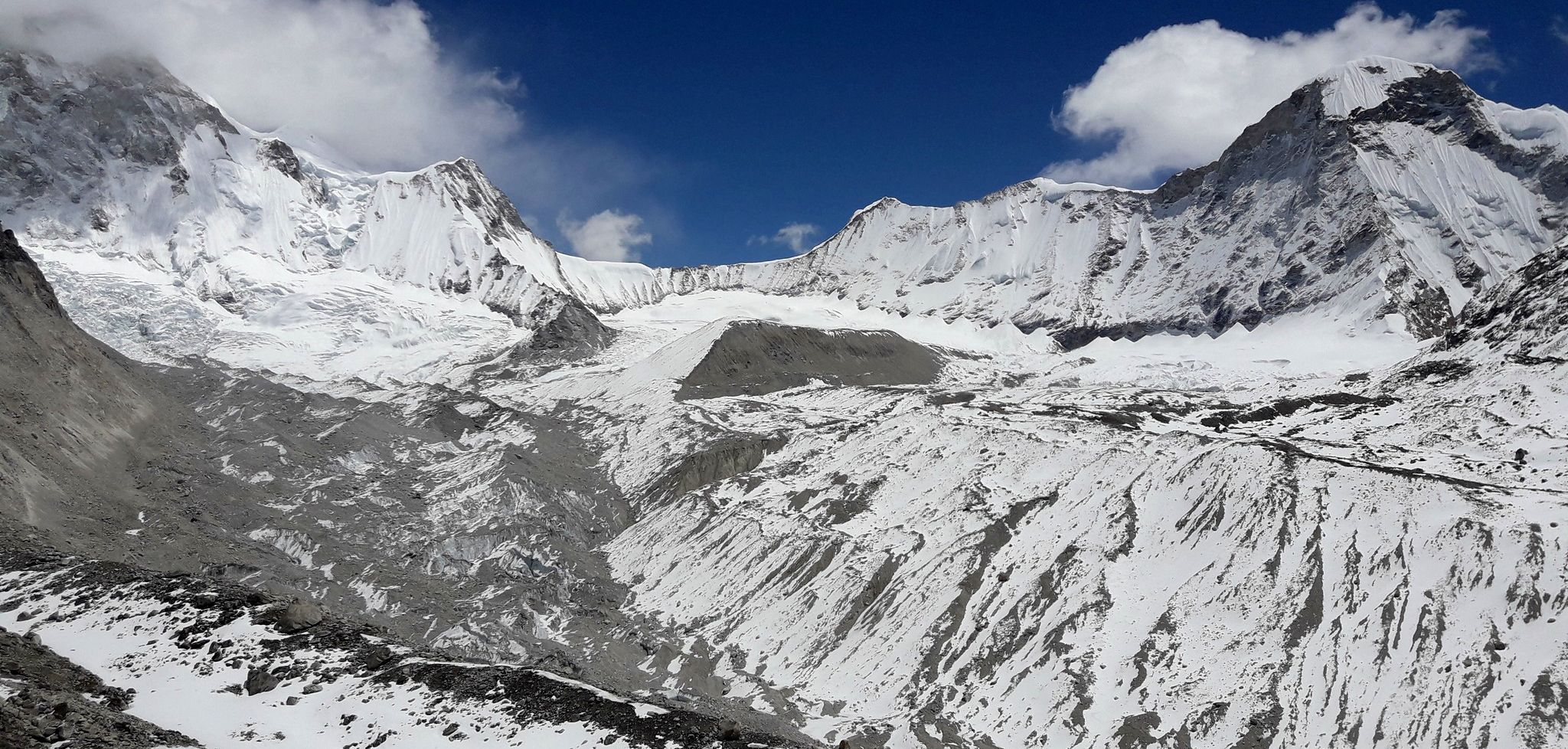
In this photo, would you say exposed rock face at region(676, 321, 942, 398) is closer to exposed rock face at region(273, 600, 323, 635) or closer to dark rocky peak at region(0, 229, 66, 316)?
dark rocky peak at region(0, 229, 66, 316)

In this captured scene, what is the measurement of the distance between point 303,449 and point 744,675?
175 ft

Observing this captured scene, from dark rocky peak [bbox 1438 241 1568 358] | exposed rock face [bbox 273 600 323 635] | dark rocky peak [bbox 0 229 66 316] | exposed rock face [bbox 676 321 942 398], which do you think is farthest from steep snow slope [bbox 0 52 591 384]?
dark rocky peak [bbox 1438 241 1568 358]

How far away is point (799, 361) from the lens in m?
164

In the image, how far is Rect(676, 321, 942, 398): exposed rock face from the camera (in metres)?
145

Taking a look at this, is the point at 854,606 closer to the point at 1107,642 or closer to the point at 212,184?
the point at 1107,642

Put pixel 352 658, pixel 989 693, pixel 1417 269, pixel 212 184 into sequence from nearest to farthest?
1. pixel 352 658
2. pixel 989 693
3. pixel 1417 269
4. pixel 212 184

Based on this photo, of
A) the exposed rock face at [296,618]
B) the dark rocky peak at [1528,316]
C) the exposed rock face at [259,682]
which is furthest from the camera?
the dark rocky peak at [1528,316]

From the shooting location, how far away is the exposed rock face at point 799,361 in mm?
145250

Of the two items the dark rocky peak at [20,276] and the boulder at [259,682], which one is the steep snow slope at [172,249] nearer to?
the dark rocky peak at [20,276]

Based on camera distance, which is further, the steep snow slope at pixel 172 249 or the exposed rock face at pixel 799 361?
the steep snow slope at pixel 172 249

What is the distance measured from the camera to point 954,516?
72625 millimetres

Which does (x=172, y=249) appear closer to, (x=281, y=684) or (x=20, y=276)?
(x=20, y=276)

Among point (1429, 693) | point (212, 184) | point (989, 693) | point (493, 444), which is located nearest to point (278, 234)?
point (212, 184)

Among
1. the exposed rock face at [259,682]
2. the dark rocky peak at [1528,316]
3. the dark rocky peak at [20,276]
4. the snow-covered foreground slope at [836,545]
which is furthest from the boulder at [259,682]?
the dark rocky peak at [1528,316]
